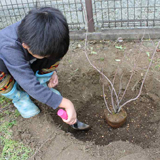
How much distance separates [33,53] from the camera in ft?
4.30

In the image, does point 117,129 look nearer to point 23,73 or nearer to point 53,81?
point 53,81

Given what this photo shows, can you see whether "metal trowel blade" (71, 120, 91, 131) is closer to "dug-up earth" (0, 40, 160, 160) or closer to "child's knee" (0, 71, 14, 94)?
"dug-up earth" (0, 40, 160, 160)

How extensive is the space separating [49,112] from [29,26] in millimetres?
961

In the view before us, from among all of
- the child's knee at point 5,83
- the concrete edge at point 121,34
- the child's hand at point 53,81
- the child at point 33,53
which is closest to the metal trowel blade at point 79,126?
the child at point 33,53

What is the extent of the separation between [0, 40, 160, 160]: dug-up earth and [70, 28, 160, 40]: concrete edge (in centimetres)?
8

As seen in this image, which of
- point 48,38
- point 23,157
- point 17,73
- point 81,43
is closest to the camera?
point 48,38

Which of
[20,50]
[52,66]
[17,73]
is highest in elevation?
[20,50]

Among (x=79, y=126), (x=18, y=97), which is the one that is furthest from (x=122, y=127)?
(x=18, y=97)

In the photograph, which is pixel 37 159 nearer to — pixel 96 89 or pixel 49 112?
pixel 49 112

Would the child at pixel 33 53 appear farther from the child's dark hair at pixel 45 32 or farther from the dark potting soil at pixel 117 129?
the dark potting soil at pixel 117 129

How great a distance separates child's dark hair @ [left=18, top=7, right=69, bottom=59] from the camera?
1.23 meters

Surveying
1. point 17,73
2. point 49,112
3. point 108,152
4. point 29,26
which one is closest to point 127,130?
point 108,152

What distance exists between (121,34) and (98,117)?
1255 mm

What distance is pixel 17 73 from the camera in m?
1.43
